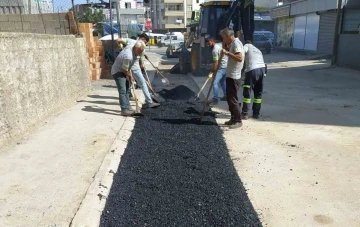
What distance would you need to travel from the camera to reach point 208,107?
23.6 feet

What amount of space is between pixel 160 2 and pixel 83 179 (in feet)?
242

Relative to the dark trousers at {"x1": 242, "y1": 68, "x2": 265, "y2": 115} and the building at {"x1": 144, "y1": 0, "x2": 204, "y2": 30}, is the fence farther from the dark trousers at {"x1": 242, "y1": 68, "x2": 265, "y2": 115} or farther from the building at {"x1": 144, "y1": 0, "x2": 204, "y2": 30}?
the building at {"x1": 144, "y1": 0, "x2": 204, "y2": 30}

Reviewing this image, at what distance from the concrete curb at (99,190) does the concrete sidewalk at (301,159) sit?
158 cm

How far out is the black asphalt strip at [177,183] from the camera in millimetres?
3037

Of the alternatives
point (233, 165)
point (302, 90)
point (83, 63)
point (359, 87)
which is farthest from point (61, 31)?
point (359, 87)

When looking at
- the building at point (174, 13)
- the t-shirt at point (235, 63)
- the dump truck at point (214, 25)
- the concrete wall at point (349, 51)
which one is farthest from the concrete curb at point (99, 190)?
the building at point (174, 13)

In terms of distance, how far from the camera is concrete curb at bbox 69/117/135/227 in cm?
293

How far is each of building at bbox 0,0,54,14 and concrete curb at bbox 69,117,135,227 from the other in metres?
5.15

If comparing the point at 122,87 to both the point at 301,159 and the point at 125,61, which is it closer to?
the point at 125,61

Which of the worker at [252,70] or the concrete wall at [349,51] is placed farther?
the concrete wall at [349,51]

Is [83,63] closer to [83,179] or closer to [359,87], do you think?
[83,179]

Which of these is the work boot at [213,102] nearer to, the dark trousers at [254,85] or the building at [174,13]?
the dark trousers at [254,85]

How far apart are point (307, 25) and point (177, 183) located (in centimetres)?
2363

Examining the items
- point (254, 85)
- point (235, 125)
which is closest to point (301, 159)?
point (235, 125)
